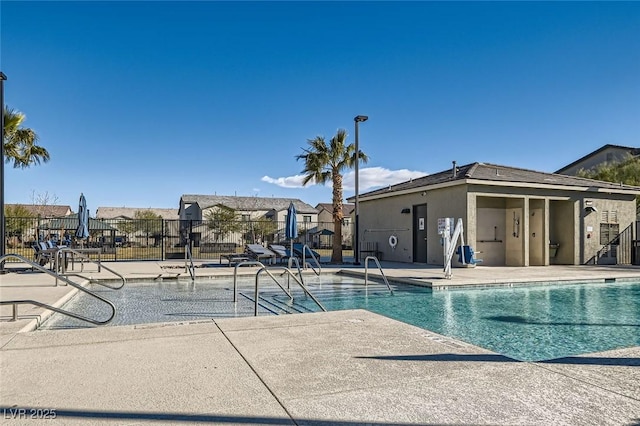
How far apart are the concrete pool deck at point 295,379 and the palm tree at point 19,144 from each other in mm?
12224

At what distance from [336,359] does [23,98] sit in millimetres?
18653

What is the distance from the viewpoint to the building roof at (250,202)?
53.8 meters

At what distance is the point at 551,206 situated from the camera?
17.6m

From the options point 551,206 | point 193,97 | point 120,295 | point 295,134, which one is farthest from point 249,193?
point 120,295

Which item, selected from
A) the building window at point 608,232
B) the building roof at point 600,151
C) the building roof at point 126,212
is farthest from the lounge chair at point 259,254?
the building roof at point 126,212

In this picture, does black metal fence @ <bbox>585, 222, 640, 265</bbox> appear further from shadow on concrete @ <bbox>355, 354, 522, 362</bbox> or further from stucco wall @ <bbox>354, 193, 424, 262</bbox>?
shadow on concrete @ <bbox>355, 354, 522, 362</bbox>

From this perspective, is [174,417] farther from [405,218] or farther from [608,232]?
[608,232]

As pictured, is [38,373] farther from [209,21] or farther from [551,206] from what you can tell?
[551,206]

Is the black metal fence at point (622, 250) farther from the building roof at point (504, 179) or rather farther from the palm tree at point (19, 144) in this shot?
the palm tree at point (19, 144)

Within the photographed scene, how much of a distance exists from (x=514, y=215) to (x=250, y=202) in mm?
43947

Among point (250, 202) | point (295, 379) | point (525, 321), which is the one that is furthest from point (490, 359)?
point (250, 202)

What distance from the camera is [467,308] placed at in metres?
8.07

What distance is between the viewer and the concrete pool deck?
256 centimetres

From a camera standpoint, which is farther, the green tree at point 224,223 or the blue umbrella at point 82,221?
the green tree at point 224,223
